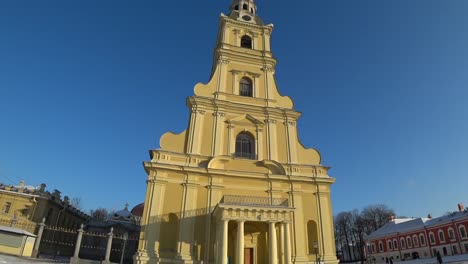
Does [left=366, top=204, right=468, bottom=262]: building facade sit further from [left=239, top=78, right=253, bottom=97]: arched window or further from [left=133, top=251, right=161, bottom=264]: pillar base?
[left=133, top=251, right=161, bottom=264]: pillar base

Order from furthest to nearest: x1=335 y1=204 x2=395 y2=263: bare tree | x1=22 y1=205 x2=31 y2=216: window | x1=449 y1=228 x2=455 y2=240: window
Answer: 1. x1=335 y1=204 x2=395 y2=263: bare tree
2. x1=449 y1=228 x2=455 y2=240: window
3. x1=22 y1=205 x2=31 y2=216: window

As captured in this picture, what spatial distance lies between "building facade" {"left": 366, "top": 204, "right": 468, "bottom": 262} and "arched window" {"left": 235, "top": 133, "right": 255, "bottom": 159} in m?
34.8

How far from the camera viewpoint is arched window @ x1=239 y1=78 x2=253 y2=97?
86.8 ft

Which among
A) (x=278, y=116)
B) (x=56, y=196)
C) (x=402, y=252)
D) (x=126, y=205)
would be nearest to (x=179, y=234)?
(x=278, y=116)

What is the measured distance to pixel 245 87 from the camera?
26781 millimetres

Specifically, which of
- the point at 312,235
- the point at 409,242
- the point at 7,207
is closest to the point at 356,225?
the point at 409,242

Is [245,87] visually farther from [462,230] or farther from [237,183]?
[462,230]

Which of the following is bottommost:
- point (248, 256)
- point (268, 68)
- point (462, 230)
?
point (248, 256)

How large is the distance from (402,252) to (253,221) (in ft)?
141

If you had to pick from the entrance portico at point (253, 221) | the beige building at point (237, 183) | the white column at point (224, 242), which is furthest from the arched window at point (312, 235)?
the white column at point (224, 242)

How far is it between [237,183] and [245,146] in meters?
3.51

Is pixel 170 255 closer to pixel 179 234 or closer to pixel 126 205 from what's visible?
pixel 179 234

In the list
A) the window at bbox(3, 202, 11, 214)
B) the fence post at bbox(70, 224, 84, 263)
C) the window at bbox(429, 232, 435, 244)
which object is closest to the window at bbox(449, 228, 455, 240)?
the window at bbox(429, 232, 435, 244)

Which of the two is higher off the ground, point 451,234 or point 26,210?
point 26,210
